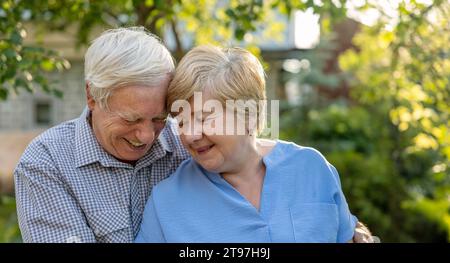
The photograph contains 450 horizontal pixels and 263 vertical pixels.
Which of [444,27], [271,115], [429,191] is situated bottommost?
[429,191]

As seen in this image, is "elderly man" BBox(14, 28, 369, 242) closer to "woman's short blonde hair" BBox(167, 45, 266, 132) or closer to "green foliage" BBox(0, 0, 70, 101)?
"woman's short blonde hair" BBox(167, 45, 266, 132)

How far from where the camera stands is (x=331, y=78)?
572 inches

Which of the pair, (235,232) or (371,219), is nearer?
(235,232)

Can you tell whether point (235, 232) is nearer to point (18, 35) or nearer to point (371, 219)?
point (18, 35)

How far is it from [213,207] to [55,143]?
668 millimetres

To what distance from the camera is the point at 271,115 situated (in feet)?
12.1

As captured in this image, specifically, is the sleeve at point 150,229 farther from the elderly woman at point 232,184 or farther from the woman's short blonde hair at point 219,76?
the woman's short blonde hair at point 219,76

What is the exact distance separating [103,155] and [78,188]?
0.58 feet

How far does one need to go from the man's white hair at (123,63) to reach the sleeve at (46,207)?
0.33 m

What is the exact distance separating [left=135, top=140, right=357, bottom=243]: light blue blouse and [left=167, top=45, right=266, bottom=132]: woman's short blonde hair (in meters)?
0.30

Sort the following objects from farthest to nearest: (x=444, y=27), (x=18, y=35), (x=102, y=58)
→ (x=444, y=27), (x=18, y=35), (x=102, y=58)
